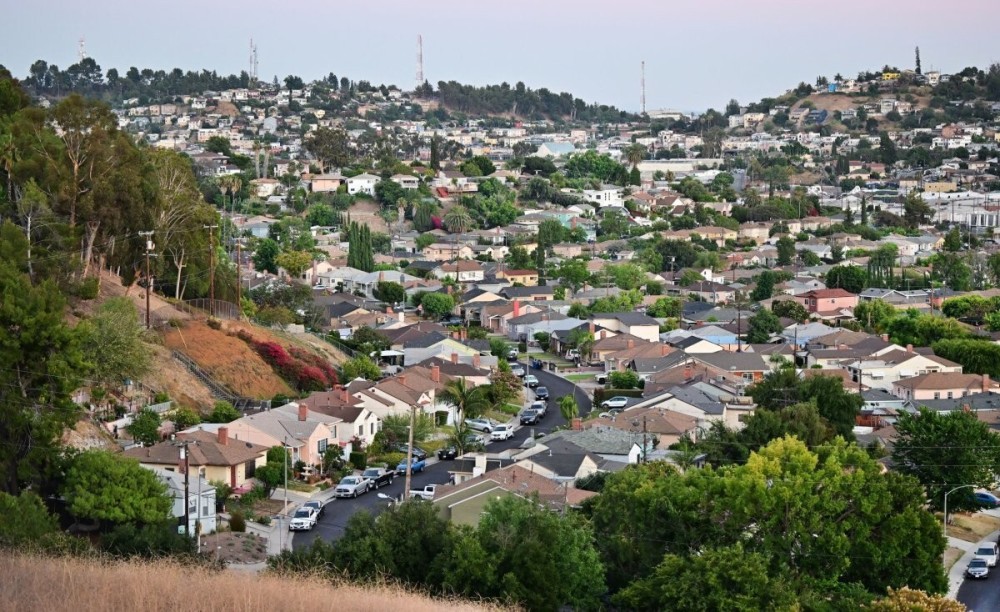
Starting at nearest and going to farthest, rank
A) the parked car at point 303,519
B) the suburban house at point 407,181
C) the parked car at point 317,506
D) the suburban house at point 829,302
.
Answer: the parked car at point 303,519, the parked car at point 317,506, the suburban house at point 829,302, the suburban house at point 407,181

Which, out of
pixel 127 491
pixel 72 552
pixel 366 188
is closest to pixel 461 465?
pixel 127 491

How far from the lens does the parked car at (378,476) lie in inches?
1252

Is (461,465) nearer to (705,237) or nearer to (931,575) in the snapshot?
(931,575)

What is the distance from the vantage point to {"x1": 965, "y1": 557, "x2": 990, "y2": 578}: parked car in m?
27.2

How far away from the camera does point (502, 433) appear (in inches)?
1485

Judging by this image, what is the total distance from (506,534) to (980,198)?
97.2m

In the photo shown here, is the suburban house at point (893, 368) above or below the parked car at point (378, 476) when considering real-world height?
below

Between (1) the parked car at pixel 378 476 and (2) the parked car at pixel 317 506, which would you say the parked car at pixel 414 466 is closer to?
(1) the parked car at pixel 378 476

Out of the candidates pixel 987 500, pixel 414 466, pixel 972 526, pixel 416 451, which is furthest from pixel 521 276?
pixel 972 526

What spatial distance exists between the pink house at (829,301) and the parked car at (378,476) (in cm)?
3426

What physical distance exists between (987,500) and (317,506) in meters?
13.7

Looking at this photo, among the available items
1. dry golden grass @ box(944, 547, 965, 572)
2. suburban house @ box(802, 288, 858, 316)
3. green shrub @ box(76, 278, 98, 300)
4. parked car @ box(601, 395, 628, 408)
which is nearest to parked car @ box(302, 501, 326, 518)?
green shrub @ box(76, 278, 98, 300)

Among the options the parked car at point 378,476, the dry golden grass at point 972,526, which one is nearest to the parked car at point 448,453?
the parked car at point 378,476

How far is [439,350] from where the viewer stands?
4919 centimetres
